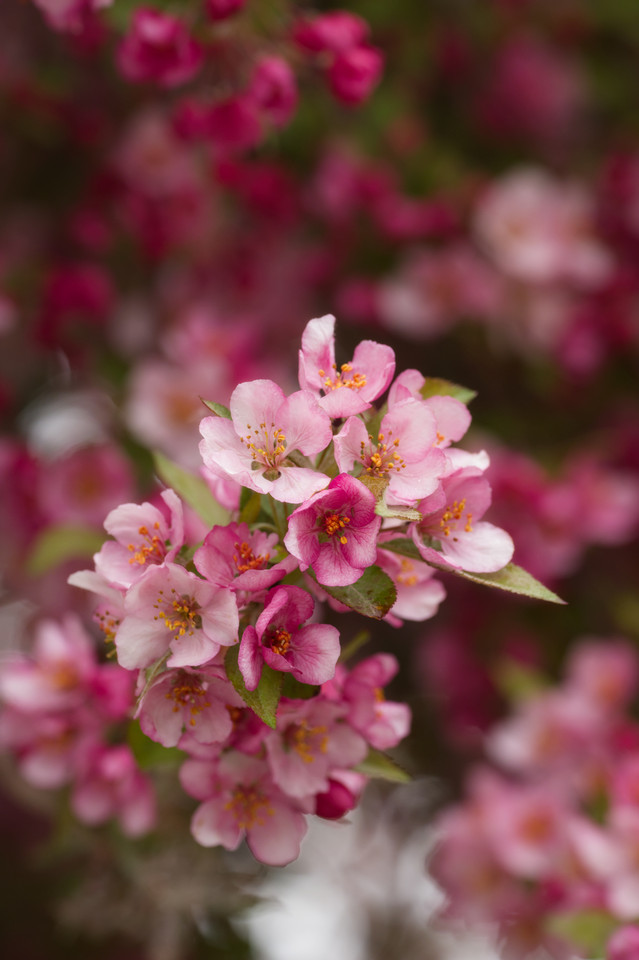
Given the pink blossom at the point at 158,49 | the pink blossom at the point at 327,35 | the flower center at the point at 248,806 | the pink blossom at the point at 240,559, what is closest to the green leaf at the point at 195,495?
the pink blossom at the point at 240,559

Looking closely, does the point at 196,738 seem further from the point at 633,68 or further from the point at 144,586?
the point at 633,68

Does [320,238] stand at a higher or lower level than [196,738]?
lower

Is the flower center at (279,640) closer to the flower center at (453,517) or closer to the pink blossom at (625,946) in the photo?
the flower center at (453,517)

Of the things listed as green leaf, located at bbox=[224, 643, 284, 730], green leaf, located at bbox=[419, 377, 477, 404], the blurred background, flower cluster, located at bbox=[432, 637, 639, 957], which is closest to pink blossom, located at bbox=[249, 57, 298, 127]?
the blurred background

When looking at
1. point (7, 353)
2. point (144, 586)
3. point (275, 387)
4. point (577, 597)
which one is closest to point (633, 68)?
point (577, 597)

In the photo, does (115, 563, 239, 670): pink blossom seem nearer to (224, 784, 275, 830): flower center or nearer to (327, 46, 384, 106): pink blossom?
(224, 784, 275, 830): flower center

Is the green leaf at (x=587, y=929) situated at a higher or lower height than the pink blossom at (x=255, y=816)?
lower
